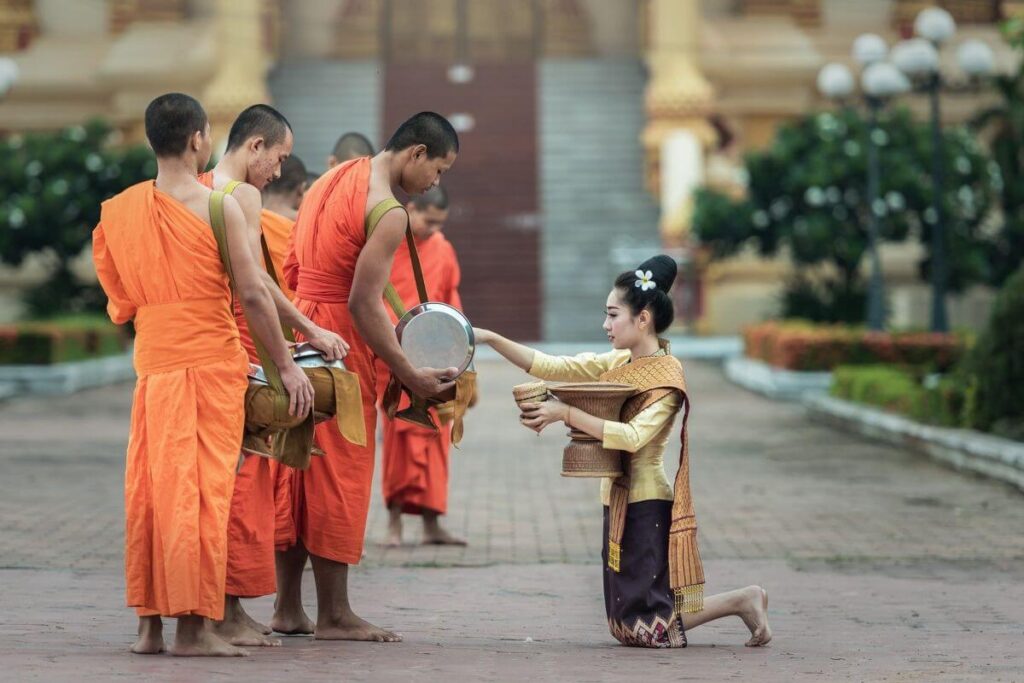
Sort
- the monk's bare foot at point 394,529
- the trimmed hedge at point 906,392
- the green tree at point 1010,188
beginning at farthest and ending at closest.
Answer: the green tree at point 1010,188 → the trimmed hedge at point 906,392 → the monk's bare foot at point 394,529

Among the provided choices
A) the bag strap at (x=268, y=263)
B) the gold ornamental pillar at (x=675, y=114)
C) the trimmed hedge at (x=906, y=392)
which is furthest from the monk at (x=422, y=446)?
the gold ornamental pillar at (x=675, y=114)

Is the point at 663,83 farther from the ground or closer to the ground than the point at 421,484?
farther from the ground

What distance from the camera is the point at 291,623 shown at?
23.4 ft

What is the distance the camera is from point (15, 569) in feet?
29.0

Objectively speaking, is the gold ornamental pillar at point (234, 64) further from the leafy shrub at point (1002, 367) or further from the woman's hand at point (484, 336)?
the woman's hand at point (484, 336)

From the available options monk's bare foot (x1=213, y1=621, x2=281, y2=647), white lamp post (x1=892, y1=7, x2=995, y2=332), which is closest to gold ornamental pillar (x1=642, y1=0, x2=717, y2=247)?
white lamp post (x1=892, y1=7, x2=995, y2=332)

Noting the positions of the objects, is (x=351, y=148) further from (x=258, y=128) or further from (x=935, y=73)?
(x=935, y=73)

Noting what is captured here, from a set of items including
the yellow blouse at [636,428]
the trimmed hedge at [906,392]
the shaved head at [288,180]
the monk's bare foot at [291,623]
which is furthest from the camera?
the trimmed hedge at [906,392]

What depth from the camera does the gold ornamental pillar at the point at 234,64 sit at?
31312 millimetres

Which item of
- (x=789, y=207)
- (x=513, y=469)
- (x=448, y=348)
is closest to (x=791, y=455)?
(x=513, y=469)

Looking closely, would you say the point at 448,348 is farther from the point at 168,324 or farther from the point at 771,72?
the point at 771,72

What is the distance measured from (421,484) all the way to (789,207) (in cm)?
1491

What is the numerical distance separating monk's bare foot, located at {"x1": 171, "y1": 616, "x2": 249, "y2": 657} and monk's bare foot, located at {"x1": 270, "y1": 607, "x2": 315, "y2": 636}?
2.52 feet

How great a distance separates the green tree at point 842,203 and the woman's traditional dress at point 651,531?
16.7 m
